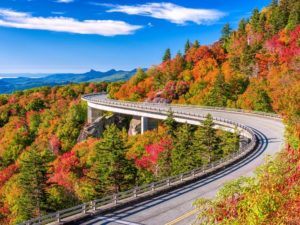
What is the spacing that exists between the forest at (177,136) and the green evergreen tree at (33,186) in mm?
103

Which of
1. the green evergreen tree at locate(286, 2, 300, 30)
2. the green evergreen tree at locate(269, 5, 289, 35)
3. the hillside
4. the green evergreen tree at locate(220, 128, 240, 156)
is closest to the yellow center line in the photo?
the hillside

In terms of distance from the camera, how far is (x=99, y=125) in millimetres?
108188

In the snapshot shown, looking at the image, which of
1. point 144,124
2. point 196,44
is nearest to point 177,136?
point 144,124

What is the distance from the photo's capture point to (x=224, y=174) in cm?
3688

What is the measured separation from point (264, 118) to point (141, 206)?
54294 millimetres

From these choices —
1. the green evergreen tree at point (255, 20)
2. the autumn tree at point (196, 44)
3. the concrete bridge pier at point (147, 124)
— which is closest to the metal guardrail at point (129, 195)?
the concrete bridge pier at point (147, 124)

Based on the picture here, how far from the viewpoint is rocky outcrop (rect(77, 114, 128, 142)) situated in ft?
347

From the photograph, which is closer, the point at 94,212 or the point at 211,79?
the point at 94,212

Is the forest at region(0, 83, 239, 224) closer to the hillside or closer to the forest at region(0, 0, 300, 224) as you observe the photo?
the forest at region(0, 0, 300, 224)

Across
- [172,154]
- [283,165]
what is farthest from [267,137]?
[283,165]

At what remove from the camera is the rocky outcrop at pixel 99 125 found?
106 metres

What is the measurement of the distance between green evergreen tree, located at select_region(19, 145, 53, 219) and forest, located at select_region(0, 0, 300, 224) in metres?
0.10

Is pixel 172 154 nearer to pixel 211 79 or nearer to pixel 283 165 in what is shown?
pixel 283 165

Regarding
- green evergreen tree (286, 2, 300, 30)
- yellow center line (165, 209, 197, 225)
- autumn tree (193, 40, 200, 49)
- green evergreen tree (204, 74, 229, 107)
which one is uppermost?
green evergreen tree (286, 2, 300, 30)
